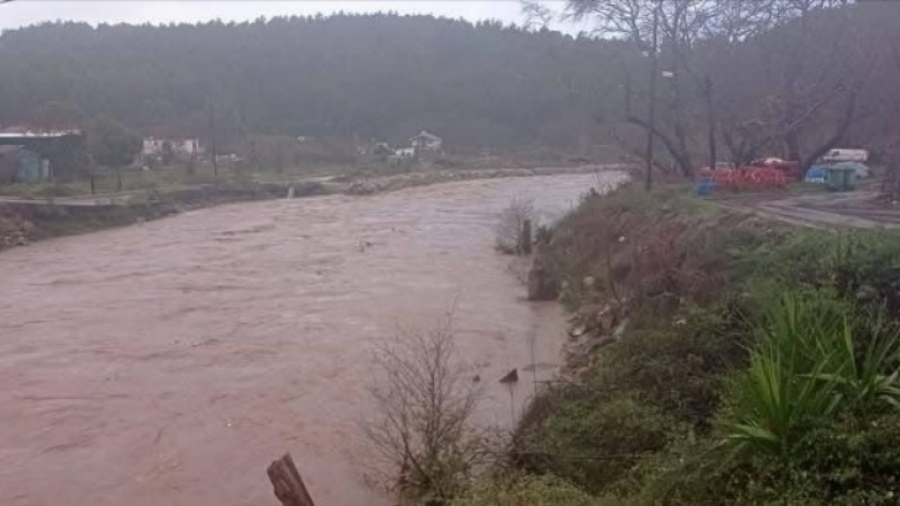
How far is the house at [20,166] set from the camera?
134 feet

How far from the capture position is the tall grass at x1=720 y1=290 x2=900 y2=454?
20.1 ft

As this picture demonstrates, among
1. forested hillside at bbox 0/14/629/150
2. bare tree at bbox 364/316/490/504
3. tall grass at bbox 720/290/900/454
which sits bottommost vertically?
bare tree at bbox 364/316/490/504

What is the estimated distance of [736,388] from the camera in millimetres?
6969

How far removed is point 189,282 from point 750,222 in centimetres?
1361

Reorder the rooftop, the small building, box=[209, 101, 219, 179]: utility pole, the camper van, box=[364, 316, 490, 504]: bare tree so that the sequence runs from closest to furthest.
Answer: box=[364, 316, 490, 504]: bare tree < the camper van < the small building < the rooftop < box=[209, 101, 219, 179]: utility pole

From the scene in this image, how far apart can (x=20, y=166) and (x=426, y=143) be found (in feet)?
134

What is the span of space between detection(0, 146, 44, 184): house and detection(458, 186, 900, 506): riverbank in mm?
32431

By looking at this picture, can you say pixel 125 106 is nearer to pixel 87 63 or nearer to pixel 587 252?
pixel 87 63

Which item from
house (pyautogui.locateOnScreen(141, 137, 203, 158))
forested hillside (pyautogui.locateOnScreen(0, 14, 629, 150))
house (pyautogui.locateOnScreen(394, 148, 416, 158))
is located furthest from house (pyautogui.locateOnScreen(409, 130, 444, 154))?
house (pyautogui.locateOnScreen(141, 137, 203, 158))

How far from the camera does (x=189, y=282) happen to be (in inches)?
931

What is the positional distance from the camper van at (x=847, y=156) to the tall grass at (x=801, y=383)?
25247 mm

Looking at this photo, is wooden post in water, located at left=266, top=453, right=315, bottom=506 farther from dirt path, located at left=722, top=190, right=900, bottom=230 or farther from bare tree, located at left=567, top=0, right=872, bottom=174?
bare tree, located at left=567, top=0, right=872, bottom=174

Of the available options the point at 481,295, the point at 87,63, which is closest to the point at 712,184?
the point at 481,295

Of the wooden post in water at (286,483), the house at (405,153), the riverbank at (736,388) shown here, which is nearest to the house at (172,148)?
the house at (405,153)
